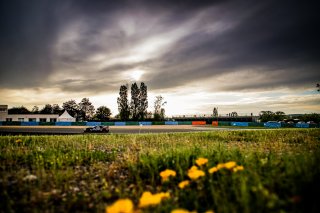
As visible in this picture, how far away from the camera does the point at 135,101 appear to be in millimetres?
86062

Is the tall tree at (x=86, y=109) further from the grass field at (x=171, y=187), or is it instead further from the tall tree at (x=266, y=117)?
the grass field at (x=171, y=187)

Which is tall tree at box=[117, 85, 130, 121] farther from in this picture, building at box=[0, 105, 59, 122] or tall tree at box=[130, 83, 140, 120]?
building at box=[0, 105, 59, 122]

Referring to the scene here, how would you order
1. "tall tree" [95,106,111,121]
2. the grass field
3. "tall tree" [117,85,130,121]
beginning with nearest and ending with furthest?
the grass field → "tall tree" [117,85,130,121] → "tall tree" [95,106,111,121]

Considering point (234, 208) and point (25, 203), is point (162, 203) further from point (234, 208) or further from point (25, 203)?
point (25, 203)

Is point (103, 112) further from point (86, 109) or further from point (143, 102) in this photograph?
point (143, 102)

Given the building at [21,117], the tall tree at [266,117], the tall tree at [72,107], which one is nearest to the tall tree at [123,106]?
the building at [21,117]

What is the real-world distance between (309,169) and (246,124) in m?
54.9

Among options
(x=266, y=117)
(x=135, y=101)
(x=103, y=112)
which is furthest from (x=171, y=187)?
(x=103, y=112)

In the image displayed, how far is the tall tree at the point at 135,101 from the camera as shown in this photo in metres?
85.6

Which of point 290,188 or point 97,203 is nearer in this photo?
point 290,188

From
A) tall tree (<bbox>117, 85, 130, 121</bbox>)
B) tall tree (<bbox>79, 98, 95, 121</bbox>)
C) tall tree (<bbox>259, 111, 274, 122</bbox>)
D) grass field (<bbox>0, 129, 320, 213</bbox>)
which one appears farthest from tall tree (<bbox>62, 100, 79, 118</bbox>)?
grass field (<bbox>0, 129, 320, 213</bbox>)

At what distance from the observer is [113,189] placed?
403 centimetres

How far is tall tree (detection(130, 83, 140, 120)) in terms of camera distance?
85.6 meters

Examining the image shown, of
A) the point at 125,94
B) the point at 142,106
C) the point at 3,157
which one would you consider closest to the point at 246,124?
the point at 142,106
